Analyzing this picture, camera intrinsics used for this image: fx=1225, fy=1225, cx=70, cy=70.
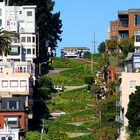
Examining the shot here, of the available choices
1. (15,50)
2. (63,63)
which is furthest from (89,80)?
(63,63)

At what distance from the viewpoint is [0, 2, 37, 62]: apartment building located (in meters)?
125

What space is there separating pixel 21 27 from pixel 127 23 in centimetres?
1246

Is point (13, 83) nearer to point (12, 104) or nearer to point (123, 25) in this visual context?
point (12, 104)

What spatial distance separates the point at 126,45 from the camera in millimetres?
123750

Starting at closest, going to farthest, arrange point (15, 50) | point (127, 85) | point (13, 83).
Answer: point (127, 85) → point (13, 83) → point (15, 50)

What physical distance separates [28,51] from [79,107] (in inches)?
729

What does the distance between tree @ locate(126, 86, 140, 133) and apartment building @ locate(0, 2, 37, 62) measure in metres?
32.8

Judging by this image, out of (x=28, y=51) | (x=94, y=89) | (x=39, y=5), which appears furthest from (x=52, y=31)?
(x=94, y=89)

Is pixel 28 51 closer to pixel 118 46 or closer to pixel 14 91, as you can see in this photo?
pixel 118 46

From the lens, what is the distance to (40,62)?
130 m

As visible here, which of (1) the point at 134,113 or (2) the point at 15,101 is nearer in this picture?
(1) the point at 134,113

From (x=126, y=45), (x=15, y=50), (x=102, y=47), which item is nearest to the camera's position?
(x=126, y=45)

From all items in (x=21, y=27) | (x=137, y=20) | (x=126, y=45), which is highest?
(x=137, y=20)

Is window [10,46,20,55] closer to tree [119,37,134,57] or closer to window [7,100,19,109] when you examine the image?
tree [119,37,134,57]
